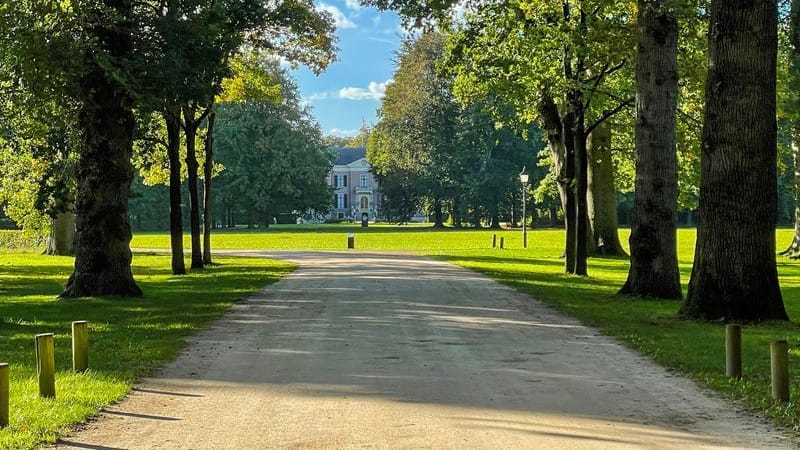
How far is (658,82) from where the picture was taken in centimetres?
1795

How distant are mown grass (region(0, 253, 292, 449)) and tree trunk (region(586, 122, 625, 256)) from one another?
43.5 feet

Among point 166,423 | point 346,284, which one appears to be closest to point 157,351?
point 166,423

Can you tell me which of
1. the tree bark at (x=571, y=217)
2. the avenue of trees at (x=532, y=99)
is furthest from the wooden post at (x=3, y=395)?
the tree bark at (x=571, y=217)

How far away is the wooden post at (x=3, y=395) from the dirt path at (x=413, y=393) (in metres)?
0.51

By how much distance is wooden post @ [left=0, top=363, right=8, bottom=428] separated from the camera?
21.6ft

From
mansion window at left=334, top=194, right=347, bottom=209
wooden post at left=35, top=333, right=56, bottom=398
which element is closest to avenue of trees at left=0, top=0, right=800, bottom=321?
wooden post at left=35, top=333, right=56, bottom=398

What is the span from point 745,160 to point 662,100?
4.56 m

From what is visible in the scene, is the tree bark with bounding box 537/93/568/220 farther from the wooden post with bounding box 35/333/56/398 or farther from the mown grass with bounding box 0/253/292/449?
the wooden post with bounding box 35/333/56/398

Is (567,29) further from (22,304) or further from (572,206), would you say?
(22,304)

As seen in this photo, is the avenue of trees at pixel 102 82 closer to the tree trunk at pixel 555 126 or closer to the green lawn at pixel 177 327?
the green lawn at pixel 177 327

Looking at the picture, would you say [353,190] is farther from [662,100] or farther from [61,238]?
[662,100]

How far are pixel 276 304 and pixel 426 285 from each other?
17.2 ft

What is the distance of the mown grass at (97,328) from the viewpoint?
289 inches

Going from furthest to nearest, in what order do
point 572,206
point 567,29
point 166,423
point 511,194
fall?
point 511,194
point 572,206
point 567,29
point 166,423
